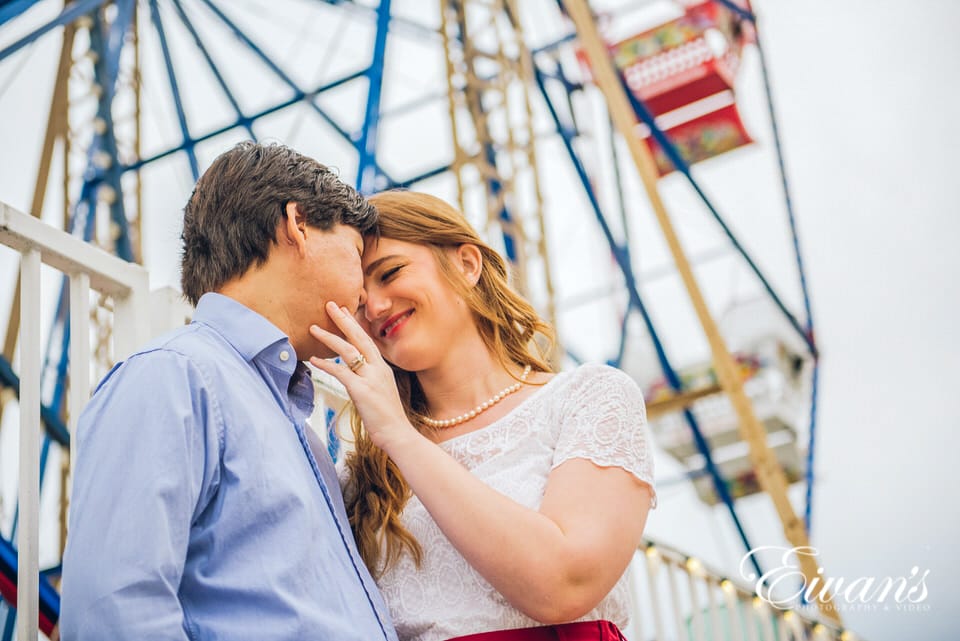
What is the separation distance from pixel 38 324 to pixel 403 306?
686 millimetres

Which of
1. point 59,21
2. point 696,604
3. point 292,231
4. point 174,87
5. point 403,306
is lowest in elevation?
point 696,604

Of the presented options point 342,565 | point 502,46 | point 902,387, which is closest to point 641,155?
point 502,46

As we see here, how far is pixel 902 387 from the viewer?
1838 centimetres

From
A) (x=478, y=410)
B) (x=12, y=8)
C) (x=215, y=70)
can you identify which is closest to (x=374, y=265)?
(x=478, y=410)

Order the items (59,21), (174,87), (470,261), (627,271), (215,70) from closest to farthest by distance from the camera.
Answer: (470,261) → (59,21) → (215,70) → (174,87) → (627,271)

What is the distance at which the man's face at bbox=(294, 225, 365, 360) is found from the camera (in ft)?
5.98

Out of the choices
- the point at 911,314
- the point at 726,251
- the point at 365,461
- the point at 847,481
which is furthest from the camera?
the point at 911,314

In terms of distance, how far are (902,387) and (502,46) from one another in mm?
11532

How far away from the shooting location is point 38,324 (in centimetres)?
186

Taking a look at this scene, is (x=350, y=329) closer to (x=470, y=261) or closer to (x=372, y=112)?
(x=470, y=261)

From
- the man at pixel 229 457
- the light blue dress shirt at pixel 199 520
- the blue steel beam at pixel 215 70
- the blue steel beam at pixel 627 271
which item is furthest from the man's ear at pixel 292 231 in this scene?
the blue steel beam at pixel 627 271

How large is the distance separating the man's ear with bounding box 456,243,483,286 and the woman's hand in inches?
19.6

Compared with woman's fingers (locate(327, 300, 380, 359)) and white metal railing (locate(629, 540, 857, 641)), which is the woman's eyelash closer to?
woman's fingers (locate(327, 300, 380, 359))

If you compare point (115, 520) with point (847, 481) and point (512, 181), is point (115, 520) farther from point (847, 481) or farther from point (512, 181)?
point (847, 481)
